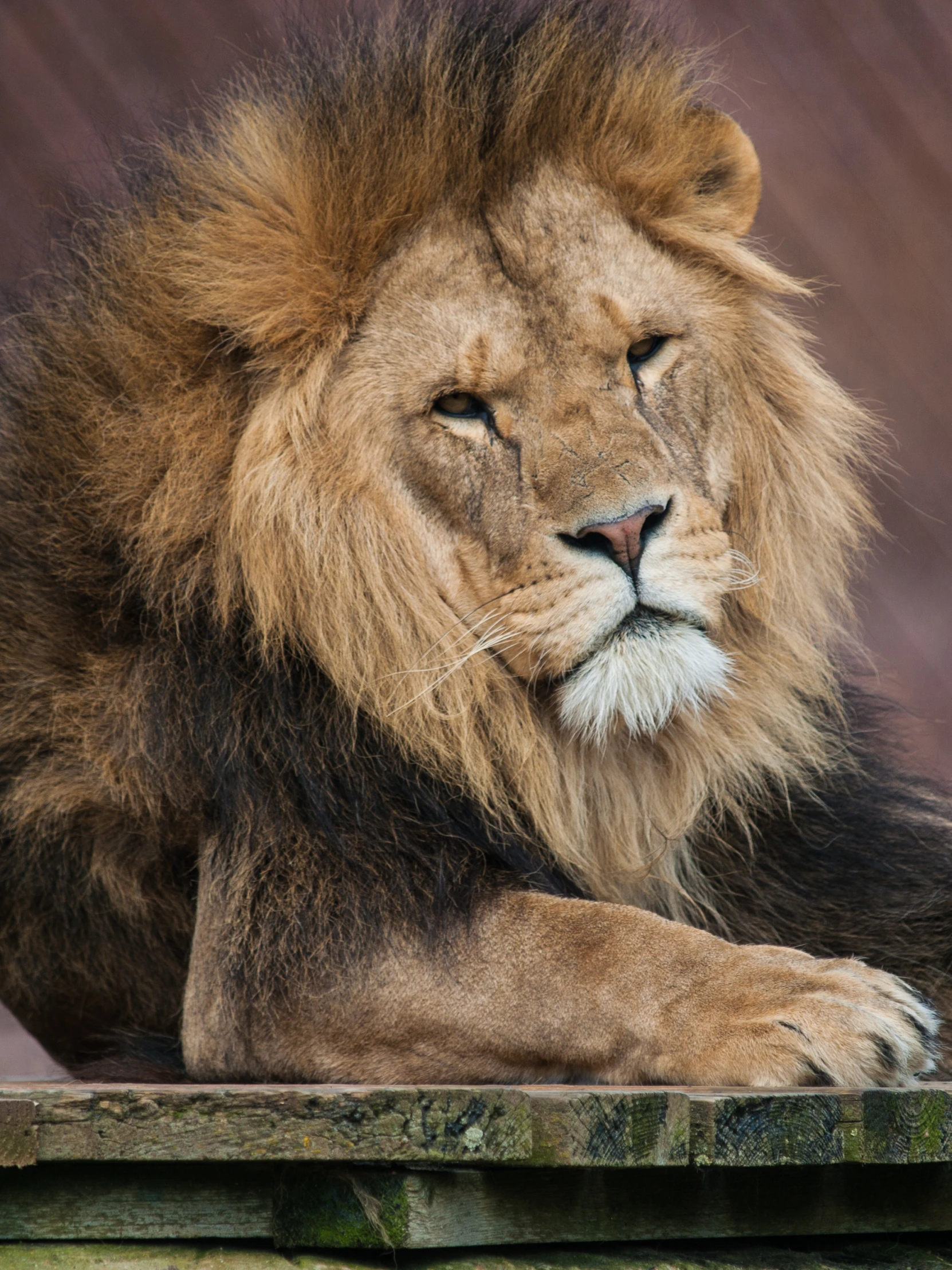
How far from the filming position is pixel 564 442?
89.3 inches

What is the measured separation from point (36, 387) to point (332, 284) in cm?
50

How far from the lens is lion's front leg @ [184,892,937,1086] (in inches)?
74.4

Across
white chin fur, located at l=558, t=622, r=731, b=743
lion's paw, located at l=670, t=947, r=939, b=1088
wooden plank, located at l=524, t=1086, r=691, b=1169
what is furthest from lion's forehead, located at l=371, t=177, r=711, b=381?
wooden plank, located at l=524, t=1086, r=691, b=1169

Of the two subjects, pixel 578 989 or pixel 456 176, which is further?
pixel 456 176

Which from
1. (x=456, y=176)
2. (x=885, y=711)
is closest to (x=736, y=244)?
(x=456, y=176)

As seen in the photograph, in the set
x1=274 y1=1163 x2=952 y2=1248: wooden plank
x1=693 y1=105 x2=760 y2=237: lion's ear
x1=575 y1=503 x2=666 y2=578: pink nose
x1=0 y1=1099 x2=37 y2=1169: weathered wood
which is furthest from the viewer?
x1=693 y1=105 x2=760 y2=237: lion's ear

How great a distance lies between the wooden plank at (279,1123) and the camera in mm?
1477

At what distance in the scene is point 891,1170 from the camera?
185 cm

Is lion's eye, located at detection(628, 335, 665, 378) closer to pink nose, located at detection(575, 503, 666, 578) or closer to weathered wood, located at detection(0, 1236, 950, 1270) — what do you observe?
pink nose, located at detection(575, 503, 666, 578)

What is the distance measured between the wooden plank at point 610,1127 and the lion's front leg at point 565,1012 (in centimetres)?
29

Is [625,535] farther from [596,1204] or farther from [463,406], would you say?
[596,1204]

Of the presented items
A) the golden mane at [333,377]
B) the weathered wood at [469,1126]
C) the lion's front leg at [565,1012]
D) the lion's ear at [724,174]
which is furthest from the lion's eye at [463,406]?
the weathered wood at [469,1126]

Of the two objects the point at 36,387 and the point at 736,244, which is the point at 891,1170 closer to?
the point at 736,244

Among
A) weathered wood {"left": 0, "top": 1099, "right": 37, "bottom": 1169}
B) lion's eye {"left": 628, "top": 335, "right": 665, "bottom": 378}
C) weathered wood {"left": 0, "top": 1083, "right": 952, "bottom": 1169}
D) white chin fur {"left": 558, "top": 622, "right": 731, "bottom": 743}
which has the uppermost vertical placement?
lion's eye {"left": 628, "top": 335, "right": 665, "bottom": 378}
